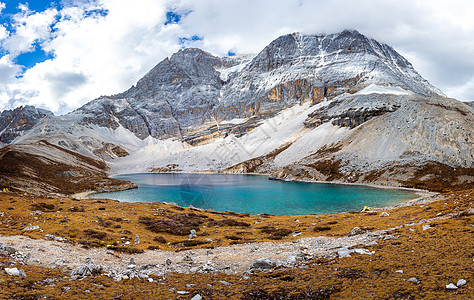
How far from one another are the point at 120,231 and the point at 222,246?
11886mm

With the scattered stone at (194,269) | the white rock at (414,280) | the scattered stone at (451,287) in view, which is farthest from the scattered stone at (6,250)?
the scattered stone at (451,287)

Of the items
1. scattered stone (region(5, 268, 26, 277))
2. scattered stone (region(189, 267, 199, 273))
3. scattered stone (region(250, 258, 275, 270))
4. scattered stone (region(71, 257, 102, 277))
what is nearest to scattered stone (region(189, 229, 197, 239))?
scattered stone (region(189, 267, 199, 273))

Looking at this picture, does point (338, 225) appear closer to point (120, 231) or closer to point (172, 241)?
point (172, 241)

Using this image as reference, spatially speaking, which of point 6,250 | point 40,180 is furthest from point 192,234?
point 40,180

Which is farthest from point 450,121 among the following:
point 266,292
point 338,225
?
point 266,292

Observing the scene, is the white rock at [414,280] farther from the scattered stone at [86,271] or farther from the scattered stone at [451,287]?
the scattered stone at [86,271]

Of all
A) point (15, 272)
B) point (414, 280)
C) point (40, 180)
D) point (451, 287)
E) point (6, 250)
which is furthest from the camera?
point (40, 180)

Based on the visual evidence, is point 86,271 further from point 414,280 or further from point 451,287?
point 451,287

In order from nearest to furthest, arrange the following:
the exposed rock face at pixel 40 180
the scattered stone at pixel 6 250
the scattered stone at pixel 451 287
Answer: the scattered stone at pixel 451 287 < the scattered stone at pixel 6 250 < the exposed rock face at pixel 40 180

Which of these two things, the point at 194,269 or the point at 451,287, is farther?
the point at 194,269

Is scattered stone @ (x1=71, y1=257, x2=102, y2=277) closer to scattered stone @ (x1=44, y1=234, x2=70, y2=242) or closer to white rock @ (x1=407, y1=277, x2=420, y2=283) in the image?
scattered stone @ (x1=44, y1=234, x2=70, y2=242)

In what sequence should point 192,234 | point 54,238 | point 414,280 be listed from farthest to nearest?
point 192,234
point 54,238
point 414,280

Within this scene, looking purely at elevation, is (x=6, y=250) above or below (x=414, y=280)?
below

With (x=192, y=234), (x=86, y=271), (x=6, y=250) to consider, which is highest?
(x=6, y=250)
